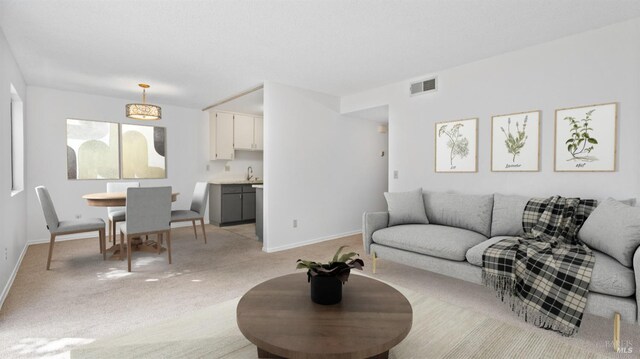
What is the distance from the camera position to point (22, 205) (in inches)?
166

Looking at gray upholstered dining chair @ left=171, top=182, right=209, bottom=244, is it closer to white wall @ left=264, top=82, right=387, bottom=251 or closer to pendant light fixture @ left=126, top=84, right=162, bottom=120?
white wall @ left=264, top=82, right=387, bottom=251

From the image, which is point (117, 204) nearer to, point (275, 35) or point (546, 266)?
point (275, 35)

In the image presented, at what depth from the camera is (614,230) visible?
212 cm

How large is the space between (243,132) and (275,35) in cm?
412

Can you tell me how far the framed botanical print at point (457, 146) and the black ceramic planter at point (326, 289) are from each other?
105 inches

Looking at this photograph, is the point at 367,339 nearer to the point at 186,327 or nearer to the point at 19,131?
the point at 186,327

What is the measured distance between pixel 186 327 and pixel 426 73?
150 inches

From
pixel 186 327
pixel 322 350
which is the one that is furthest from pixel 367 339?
pixel 186 327

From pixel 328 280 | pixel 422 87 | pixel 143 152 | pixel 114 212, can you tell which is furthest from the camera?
pixel 143 152

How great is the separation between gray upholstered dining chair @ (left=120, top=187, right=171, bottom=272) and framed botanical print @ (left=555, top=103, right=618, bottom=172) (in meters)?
4.24

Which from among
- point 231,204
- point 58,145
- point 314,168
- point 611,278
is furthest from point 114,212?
Answer: point 611,278

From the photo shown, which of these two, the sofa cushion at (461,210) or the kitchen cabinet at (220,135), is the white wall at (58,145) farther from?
the sofa cushion at (461,210)

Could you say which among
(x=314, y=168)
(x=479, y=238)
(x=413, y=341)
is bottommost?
(x=413, y=341)

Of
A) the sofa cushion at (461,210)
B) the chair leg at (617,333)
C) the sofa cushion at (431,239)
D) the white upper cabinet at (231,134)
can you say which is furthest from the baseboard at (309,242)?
the chair leg at (617,333)
